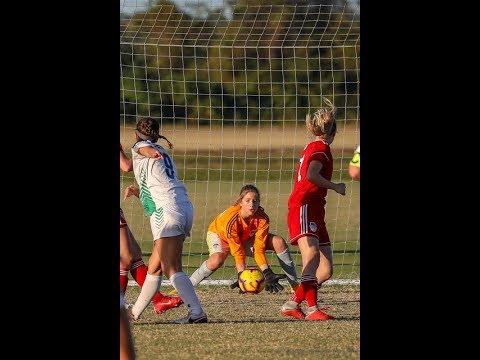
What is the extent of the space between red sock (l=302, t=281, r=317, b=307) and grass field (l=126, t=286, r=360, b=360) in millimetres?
211

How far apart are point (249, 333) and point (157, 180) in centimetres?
135

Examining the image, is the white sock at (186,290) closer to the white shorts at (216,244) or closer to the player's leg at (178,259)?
the player's leg at (178,259)

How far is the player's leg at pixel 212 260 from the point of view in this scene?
10203 millimetres

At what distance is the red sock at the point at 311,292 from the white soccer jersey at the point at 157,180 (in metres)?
1.06

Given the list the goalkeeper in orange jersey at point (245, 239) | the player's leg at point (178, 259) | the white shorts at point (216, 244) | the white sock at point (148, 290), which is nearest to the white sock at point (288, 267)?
the goalkeeper in orange jersey at point (245, 239)

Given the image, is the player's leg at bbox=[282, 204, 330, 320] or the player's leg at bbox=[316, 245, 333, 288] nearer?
the player's leg at bbox=[282, 204, 330, 320]

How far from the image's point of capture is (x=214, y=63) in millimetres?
30984

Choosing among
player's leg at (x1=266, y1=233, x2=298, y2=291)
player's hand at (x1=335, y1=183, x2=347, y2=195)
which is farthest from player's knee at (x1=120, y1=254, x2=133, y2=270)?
player's hand at (x1=335, y1=183, x2=347, y2=195)

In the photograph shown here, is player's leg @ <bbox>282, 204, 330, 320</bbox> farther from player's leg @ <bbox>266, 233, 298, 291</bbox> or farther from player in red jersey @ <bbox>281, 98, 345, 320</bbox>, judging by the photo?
player's leg @ <bbox>266, 233, 298, 291</bbox>

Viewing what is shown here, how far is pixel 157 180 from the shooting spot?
894 centimetres

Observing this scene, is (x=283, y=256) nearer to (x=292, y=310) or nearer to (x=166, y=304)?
(x=292, y=310)

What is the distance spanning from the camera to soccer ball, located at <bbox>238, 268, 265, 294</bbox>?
1016 cm
